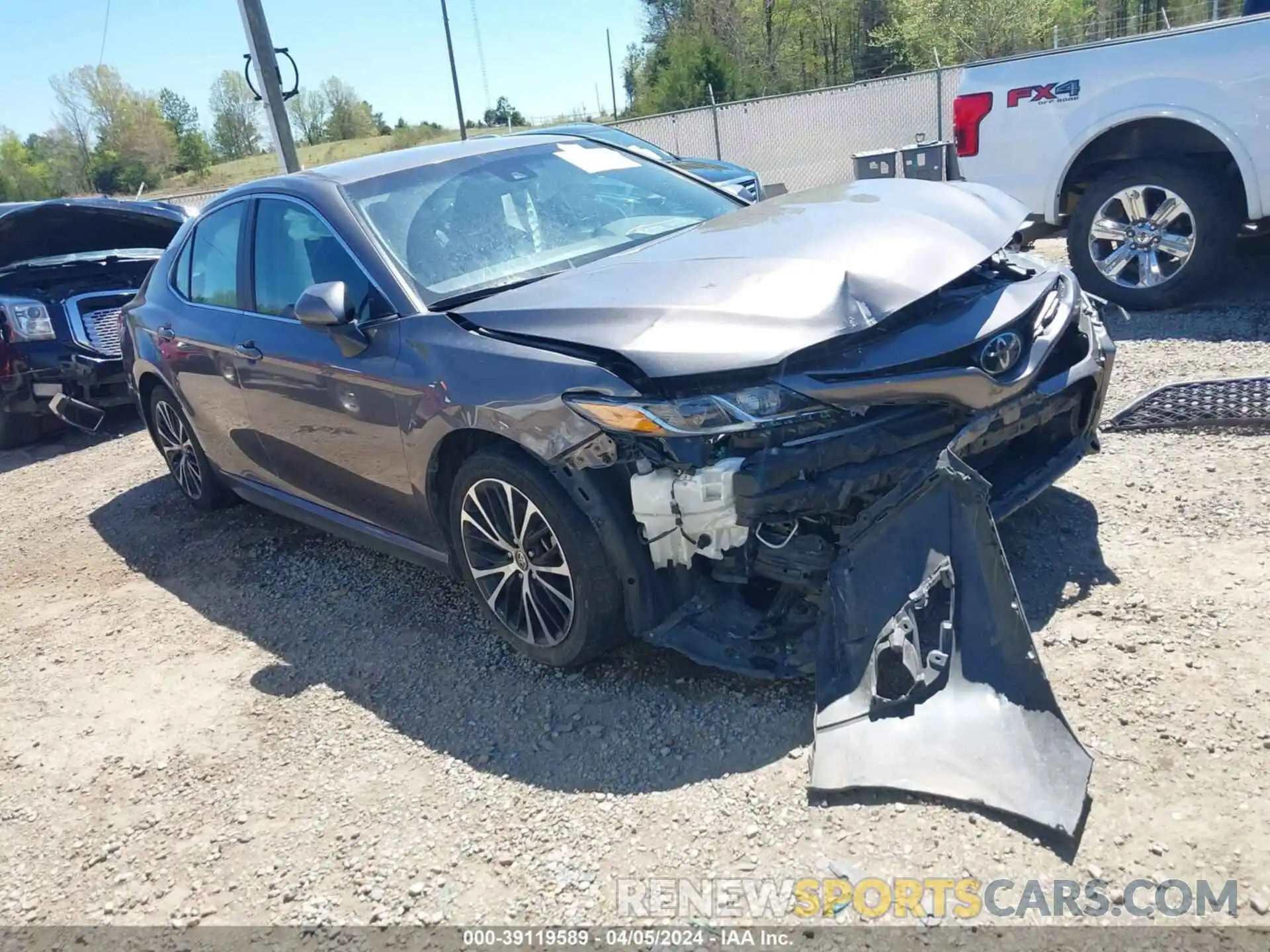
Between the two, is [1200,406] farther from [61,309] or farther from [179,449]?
[61,309]

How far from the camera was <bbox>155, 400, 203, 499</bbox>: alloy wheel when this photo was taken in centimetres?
555

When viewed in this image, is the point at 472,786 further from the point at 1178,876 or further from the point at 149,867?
the point at 1178,876

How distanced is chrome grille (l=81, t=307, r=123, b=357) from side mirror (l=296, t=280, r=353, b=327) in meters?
5.37

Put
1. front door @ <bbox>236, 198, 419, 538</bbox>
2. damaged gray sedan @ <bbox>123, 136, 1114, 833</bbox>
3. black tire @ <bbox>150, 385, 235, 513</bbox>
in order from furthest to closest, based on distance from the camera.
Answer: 1. black tire @ <bbox>150, 385, 235, 513</bbox>
2. front door @ <bbox>236, 198, 419, 538</bbox>
3. damaged gray sedan @ <bbox>123, 136, 1114, 833</bbox>

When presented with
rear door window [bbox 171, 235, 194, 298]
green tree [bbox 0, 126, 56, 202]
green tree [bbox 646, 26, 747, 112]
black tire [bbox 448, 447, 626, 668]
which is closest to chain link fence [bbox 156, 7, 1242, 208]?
rear door window [bbox 171, 235, 194, 298]

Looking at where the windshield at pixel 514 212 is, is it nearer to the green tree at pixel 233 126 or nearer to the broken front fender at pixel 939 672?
the broken front fender at pixel 939 672

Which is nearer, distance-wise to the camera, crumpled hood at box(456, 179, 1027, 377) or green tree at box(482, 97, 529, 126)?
crumpled hood at box(456, 179, 1027, 377)

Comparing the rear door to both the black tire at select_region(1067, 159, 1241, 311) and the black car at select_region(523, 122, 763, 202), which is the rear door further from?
the black tire at select_region(1067, 159, 1241, 311)

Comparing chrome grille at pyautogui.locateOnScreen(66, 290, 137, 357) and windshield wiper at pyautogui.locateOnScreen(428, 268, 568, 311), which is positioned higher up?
windshield wiper at pyautogui.locateOnScreen(428, 268, 568, 311)

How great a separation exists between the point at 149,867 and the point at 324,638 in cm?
130

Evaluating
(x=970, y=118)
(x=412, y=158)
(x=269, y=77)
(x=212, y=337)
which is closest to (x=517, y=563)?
(x=412, y=158)

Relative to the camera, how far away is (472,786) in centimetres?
301

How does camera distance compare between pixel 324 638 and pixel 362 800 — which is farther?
pixel 324 638

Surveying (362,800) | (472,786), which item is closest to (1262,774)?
(472,786)
